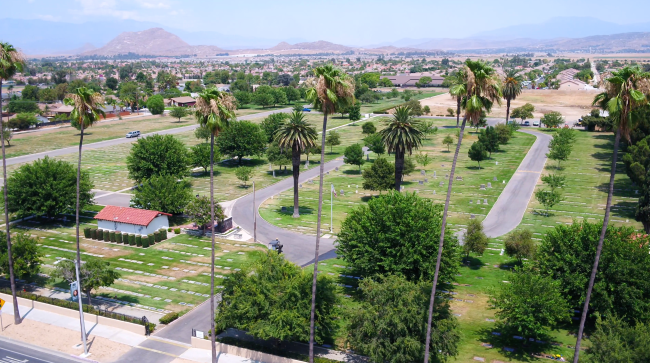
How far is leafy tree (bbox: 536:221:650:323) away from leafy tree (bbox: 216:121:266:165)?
59.6 metres

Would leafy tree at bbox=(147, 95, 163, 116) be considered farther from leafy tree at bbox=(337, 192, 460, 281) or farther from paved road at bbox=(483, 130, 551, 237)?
leafy tree at bbox=(337, 192, 460, 281)

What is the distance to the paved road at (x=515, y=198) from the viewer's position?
193 ft

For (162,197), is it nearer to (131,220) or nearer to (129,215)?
(129,215)

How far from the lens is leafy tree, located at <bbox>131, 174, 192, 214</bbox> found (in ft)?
192

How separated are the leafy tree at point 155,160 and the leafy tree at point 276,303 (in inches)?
1603

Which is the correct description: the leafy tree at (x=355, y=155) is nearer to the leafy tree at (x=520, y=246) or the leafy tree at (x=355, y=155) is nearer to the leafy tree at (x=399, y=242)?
the leafy tree at (x=520, y=246)

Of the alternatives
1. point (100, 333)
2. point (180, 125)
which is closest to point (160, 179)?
point (100, 333)

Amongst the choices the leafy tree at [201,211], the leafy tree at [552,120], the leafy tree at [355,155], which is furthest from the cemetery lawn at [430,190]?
the leafy tree at [552,120]

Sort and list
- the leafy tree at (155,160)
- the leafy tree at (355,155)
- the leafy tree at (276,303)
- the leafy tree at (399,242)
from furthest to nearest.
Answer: the leafy tree at (355,155)
the leafy tree at (155,160)
the leafy tree at (399,242)
the leafy tree at (276,303)

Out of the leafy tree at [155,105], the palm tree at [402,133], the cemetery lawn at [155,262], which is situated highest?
the palm tree at [402,133]

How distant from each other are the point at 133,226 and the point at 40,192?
1180 cm

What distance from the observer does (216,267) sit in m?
47.7

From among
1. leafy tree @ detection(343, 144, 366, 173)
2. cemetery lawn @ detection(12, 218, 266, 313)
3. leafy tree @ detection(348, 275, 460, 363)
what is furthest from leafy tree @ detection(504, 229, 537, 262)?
leafy tree @ detection(343, 144, 366, 173)

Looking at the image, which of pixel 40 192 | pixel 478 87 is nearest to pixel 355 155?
pixel 40 192
